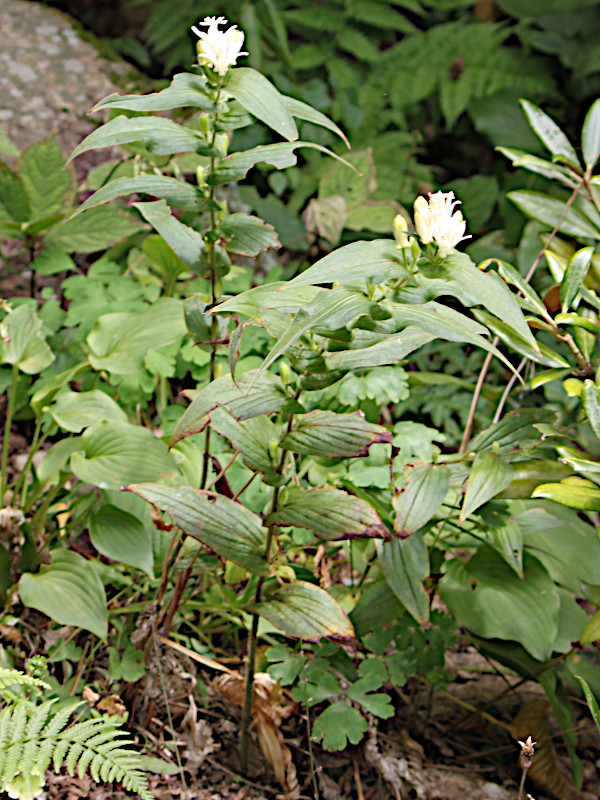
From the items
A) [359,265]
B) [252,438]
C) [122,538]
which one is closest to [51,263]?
[122,538]

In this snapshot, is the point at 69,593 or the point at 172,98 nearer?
the point at 172,98

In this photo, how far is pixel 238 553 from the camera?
1034 mm

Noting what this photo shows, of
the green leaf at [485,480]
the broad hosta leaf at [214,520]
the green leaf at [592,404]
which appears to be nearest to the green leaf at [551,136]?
the green leaf at [592,404]

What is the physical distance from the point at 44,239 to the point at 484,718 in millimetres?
1816

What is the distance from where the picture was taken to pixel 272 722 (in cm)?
128

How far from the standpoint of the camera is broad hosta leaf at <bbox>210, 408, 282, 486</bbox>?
3.29ft

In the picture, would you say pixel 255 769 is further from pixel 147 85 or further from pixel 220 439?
pixel 147 85

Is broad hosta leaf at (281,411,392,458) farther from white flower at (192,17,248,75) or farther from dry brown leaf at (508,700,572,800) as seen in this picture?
dry brown leaf at (508,700,572,800)

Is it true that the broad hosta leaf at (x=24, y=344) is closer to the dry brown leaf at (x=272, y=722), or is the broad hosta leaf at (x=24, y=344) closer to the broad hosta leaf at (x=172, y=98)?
the broad hosta leaf at (x=172, y=98)

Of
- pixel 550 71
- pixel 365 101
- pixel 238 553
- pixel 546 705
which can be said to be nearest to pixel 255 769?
pixel 238 553

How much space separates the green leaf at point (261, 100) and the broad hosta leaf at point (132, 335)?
0.72 metres

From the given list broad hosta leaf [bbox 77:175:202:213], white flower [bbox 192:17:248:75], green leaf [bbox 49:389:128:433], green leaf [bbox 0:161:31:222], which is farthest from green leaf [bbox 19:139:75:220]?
white flower [bbox 192:17:248:75]

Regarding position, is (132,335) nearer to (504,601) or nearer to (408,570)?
(408,570)

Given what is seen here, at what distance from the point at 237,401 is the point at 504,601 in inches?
28.2
